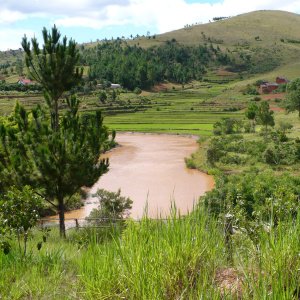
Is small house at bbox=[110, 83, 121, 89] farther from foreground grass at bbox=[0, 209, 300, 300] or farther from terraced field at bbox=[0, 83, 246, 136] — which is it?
foreground grass at bbox=[0, 209, 300, 300]

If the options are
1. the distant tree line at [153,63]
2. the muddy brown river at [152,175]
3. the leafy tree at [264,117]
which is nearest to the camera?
the muddy brown river at [152,175]

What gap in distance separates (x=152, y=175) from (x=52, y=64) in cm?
3195

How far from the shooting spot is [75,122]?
662 inches

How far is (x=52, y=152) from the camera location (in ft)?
53.7

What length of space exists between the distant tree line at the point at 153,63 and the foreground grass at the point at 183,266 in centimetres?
10276

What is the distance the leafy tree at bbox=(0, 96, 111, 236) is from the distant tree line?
8985 cm

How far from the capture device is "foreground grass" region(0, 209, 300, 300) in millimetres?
3766

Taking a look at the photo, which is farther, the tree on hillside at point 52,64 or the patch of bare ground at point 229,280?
the tree on hillside at point 52,64

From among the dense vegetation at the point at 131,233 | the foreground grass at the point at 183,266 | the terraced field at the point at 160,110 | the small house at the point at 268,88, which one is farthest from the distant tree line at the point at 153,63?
the foreground grass at the point at 183,266

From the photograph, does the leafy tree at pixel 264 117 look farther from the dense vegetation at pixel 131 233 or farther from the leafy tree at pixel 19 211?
the leafy tree at pixel 19 211

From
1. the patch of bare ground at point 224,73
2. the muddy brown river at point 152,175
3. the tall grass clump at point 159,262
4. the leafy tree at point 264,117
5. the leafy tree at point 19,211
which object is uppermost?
the patch of bare ground at point 224,73

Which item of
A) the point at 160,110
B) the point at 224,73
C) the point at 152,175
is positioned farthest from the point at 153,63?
the point at 152,175

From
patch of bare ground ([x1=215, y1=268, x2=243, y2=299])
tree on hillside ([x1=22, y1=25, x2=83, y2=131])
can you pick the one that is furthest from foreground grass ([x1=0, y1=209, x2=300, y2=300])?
tree on hillside ([x1=22, y1=25, x2=83, y2=131])

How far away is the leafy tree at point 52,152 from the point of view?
16188mm
